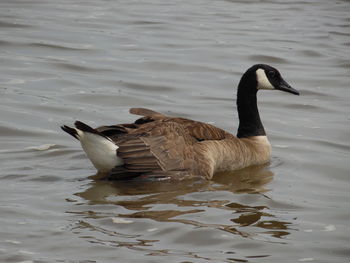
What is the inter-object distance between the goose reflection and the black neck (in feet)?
2.72

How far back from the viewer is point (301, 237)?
7.35 m

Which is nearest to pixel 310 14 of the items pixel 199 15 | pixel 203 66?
pixel 199 15

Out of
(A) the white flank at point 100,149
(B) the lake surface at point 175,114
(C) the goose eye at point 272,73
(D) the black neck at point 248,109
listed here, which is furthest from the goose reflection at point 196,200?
(C) the goose eye at point 272,73

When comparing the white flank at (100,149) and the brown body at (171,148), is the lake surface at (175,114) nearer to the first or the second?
the brown body at (171,148)

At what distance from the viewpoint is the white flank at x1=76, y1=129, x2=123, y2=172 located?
8.47 metres

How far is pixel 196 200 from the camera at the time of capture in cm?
841

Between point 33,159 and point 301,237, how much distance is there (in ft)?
12.1

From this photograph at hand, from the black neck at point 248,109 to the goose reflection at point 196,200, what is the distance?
830 mm

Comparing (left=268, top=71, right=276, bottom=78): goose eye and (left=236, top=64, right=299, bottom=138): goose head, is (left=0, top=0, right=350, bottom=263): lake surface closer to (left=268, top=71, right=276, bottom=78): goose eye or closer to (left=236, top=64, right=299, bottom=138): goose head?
(left=236, top=64, right=299, bottom=138): goose head

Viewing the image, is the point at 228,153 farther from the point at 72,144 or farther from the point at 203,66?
the point at 203,66

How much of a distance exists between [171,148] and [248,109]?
179cm

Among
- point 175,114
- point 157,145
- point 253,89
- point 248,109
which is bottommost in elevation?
point 175,114

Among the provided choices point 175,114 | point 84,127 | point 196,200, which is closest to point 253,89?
point 175,114

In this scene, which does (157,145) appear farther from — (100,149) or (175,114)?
(175,114)
